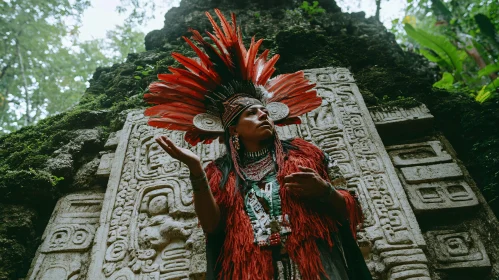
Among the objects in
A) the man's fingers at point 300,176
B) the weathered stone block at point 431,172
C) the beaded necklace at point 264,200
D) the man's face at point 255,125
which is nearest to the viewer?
the man's fingers at point 300,176

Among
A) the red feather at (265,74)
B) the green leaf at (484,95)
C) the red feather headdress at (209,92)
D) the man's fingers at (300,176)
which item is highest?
the green leaf at (484,95)

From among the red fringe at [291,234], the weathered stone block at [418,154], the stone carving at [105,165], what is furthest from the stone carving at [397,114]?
the stone carving at [105,165]

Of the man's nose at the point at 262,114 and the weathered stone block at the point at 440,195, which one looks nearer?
the man's nose at the point at 262,114

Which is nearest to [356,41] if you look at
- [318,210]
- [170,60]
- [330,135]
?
[330,135]

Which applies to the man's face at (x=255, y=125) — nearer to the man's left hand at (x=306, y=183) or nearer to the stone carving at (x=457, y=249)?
the man's left hand at (x=306, y=183)

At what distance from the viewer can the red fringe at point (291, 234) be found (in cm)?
179

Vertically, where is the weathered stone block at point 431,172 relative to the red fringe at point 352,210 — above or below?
above

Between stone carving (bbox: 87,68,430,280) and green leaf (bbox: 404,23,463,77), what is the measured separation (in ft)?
8.11

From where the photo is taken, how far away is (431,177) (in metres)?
2.93

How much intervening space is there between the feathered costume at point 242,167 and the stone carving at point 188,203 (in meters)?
0.62

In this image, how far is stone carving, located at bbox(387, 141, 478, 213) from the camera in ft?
9.01

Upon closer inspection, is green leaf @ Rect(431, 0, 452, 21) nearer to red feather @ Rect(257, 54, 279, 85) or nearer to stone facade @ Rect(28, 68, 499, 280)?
stone facade @ Rect(28, 68, 499, 280)

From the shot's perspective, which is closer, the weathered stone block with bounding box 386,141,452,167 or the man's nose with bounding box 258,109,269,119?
the man's nose with bounding box 258,109,269,119

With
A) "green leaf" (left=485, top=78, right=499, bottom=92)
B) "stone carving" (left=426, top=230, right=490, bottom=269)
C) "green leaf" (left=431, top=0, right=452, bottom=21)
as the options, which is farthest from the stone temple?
"green leaf" (left=431, top=0, right=452, bottom=21)
